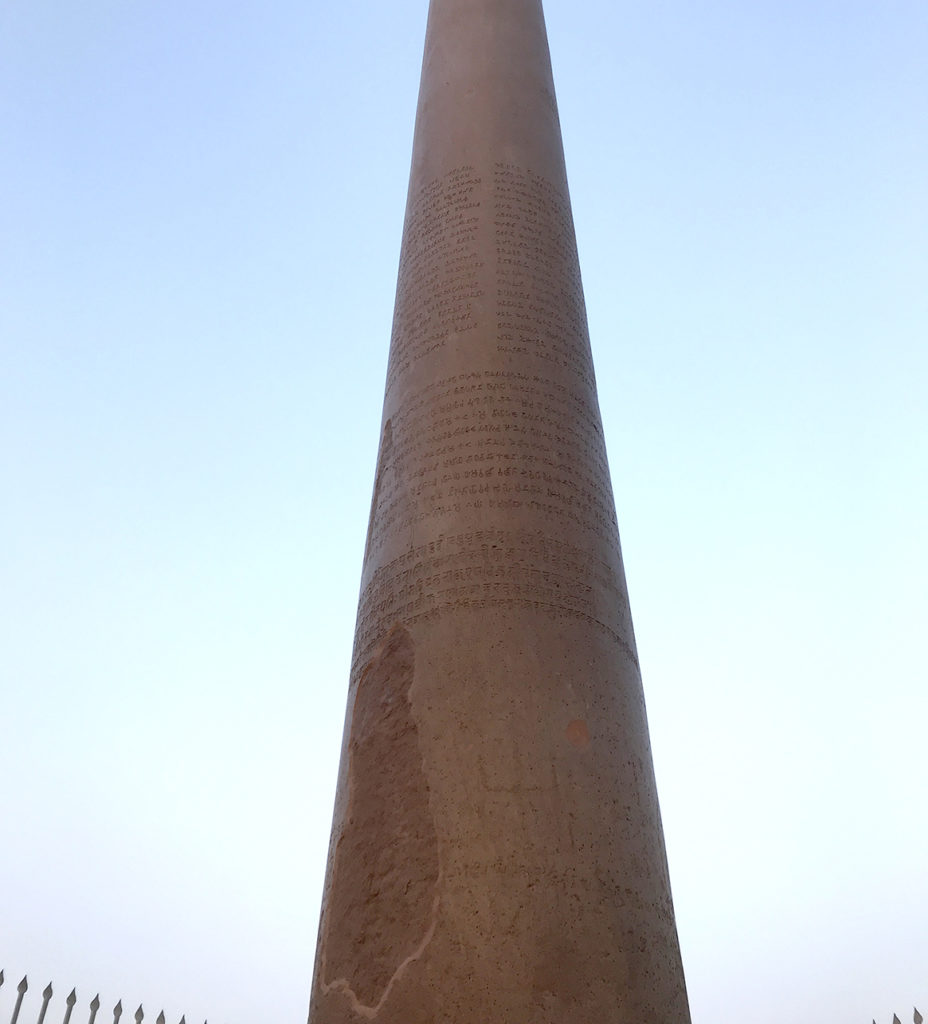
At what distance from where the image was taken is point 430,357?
585 cm

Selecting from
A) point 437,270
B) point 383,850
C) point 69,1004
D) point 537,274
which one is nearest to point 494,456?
point 537,274

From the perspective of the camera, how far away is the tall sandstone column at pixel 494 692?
379 cm

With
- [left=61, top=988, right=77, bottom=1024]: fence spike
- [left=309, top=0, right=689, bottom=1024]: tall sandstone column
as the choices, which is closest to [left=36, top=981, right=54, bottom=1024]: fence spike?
[left=61, top=988, right=77, bottom=1024]: fence spike

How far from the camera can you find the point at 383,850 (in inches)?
165

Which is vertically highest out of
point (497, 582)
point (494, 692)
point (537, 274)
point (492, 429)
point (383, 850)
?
point (537, 274)

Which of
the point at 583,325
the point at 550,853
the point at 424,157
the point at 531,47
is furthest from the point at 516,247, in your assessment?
the point at 550,853

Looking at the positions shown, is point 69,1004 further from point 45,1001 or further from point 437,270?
point 437,270

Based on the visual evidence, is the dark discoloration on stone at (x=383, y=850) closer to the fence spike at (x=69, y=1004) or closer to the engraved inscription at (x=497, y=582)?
the engraved inscription at (x=497, y=582)

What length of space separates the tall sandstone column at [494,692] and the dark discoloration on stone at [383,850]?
0.01 m

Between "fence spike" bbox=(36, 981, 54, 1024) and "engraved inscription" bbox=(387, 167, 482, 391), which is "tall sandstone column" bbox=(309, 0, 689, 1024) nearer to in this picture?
"engraved inscription" bbox=(387, 167, 482, 391)

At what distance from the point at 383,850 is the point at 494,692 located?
32.8 inches

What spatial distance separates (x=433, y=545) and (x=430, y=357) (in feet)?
4.64

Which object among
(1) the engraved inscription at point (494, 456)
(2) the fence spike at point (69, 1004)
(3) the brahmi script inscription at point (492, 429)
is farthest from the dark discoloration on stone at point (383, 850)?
(2) the fence spike at point (69, 1004)

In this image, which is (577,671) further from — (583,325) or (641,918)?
(583,325)
